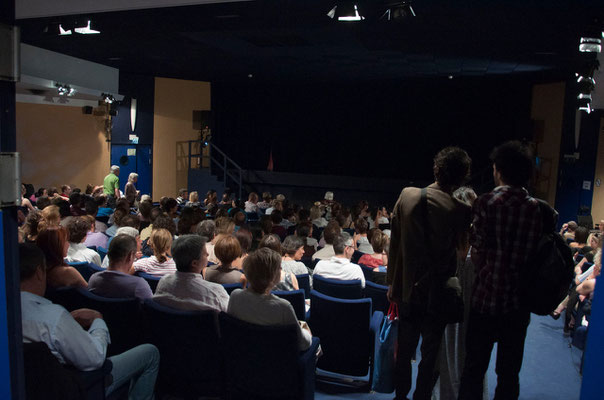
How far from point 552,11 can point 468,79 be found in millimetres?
7011

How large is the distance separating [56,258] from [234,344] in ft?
4.57

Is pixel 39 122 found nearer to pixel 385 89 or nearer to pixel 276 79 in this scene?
pixel 276 79

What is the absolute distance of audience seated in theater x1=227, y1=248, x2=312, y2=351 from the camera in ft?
8.05

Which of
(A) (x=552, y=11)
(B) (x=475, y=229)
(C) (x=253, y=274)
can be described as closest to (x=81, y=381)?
(C) (x=253, y=274)

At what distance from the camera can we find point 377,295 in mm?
3709

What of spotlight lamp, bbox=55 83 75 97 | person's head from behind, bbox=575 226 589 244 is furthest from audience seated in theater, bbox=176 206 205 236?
spotlight lamp, bbox=55 83 75 97

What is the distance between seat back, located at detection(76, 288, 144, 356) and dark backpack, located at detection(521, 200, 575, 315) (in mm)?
2138

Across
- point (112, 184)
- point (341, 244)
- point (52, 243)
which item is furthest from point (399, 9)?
point (112, 184)

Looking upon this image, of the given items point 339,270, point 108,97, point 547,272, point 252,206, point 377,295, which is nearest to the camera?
→ point 547,272

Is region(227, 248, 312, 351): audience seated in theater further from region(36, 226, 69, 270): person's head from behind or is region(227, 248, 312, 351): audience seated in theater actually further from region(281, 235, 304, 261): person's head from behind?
region(281, 235, 304, 261): person's head from behind

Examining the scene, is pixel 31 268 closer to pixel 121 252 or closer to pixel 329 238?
pixel 121 252

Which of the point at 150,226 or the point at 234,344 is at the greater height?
the point at 150,226

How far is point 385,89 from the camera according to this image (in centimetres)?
1474

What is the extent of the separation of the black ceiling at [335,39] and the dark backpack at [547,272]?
4964 millimetres
